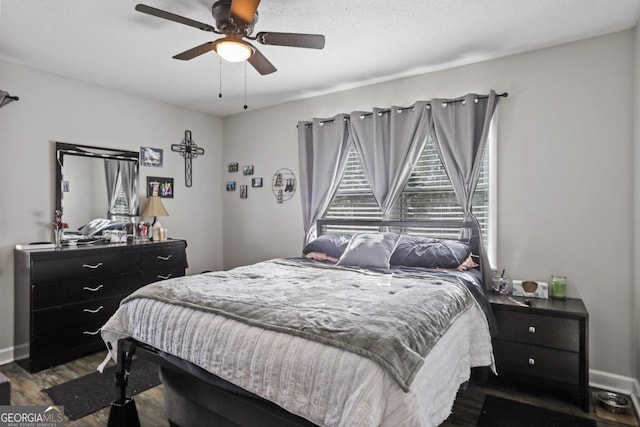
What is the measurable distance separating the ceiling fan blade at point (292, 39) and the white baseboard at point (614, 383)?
312 cm

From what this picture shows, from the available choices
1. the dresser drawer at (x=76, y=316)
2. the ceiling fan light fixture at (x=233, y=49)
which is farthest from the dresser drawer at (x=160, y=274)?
the ceiling fan light fixture at (x=233, y=49)

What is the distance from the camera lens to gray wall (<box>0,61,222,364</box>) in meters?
3.26

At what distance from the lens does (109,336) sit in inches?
90.0

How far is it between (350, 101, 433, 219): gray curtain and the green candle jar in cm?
149

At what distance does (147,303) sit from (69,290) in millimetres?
1620

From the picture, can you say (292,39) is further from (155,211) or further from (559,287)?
(155,211)

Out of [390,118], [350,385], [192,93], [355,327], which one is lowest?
[350,385]

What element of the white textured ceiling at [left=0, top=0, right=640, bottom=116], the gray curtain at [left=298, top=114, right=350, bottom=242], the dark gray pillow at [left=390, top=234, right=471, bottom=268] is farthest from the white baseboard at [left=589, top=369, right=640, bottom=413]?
the gray curtain at [left=298, top=114, right=350, bottom=242]

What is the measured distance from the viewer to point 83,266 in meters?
3.31

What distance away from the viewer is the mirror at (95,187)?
11.8 ft

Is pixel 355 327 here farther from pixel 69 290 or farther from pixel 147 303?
pixel 69 290

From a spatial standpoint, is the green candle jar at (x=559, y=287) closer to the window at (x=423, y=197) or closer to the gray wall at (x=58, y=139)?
the window at (x=423, y=197)

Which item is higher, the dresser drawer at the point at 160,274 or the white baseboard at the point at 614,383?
the dresser drawer at the point at 160,274

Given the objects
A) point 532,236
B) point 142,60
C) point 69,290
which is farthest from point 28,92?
point 532,236
